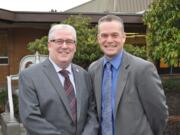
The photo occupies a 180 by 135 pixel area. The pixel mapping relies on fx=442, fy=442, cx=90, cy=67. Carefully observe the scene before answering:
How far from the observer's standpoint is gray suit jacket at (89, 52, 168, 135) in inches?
136

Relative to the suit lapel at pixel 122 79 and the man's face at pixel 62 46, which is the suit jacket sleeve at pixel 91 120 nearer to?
the suit lapel at pixel 122 79

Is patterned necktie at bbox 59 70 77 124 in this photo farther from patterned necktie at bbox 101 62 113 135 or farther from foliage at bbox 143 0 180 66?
foliage at bbox 143 0 180 66

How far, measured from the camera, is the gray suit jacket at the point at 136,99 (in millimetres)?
3459

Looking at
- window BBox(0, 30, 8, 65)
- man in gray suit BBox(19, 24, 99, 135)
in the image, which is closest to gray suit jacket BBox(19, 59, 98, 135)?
man in gray suit BBox(19, 24, 99, 135)

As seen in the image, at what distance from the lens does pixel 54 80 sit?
345cm

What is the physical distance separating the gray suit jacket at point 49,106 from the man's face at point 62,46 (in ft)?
0.41

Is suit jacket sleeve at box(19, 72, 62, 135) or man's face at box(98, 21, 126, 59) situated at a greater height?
man's face at box(98, 21, 126, 59)

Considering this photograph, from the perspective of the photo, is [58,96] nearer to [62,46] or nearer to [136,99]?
[62,46]

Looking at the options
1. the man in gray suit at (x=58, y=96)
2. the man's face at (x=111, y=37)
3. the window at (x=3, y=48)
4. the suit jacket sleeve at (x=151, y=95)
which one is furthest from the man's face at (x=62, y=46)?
the window at (x=3, y=48)

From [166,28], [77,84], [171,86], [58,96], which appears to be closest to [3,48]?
[171,86]

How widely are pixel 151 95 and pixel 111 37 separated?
→ 1.82 feet

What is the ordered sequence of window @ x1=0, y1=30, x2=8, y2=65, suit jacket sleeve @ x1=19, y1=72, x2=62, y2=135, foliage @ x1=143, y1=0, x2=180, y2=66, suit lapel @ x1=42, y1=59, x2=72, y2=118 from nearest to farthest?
1. suit jacket sleeve @ x1=19, y1=72, x2=62, y2=135
2. suit lapel @ x1=42, y1=59, x2=72, y2=118
3. foliage @ x1=143, y1=0, x2=180, y2=66
4. window @ x1=0, y1=30, x2=8, y2=65

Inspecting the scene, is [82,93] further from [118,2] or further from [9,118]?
Result: [118,2]

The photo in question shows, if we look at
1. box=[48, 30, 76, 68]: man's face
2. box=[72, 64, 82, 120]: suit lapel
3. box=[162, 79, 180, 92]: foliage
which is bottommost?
box=[162, 79, 180, 92]: foliage
